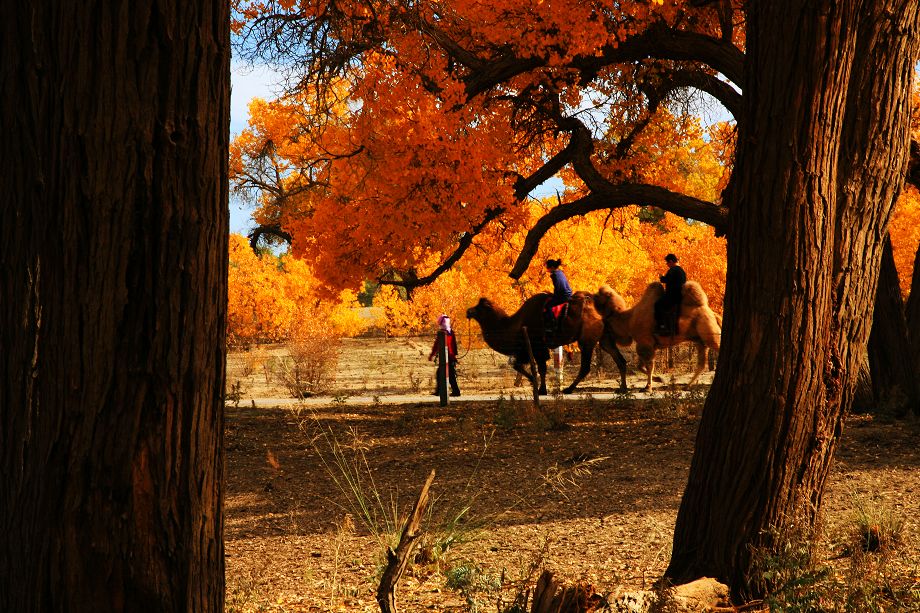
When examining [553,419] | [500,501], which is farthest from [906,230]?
[500,501]

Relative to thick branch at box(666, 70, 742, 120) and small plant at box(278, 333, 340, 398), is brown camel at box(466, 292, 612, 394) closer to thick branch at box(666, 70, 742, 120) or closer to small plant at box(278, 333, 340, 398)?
thick branch at box(666, 70, 742, 120)

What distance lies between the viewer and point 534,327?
16.1 meters

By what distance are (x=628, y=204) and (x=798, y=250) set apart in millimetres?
8345

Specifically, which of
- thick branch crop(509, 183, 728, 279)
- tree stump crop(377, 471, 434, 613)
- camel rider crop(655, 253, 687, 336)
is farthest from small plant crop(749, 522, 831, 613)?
camel rider crop(655, 253, 687, 336)

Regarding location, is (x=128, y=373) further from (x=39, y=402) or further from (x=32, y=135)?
(x=32, y=135)

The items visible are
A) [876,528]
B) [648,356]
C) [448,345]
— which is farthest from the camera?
[648,356]

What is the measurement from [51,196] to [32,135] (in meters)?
0.18

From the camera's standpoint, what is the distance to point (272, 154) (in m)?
36.1

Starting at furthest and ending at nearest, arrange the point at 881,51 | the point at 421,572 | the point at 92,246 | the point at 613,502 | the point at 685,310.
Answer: the point at 685,310 → the point at 613,502 → the point at 421,572 → the point at 881,51 → the point at 92,246

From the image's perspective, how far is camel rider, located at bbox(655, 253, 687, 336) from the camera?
1554cm

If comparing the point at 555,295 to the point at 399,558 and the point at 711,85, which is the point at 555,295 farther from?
the point at 399,558

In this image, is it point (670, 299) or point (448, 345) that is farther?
point (448, 345)

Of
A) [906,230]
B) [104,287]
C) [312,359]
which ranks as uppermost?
[906,230]

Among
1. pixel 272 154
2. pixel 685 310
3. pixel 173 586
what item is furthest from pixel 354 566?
pixel 272 154
